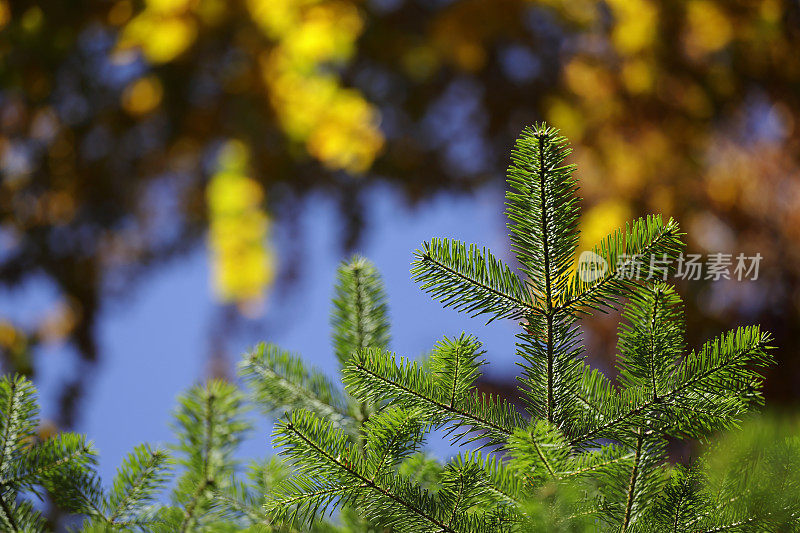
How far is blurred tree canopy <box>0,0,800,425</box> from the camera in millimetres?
2646

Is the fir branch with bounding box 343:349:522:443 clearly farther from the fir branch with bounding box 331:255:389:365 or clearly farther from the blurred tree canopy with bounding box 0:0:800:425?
the blurred tree canopy with bounding box 0:0:800:425

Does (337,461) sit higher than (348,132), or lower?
lower

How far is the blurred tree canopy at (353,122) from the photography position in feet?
8.68

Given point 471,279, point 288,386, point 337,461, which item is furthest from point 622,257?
point 288,386

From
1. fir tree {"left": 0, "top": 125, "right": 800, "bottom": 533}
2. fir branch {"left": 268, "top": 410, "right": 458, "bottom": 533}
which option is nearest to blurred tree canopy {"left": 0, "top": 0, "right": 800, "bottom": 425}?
fir tree {"left": 0, "top": 125, "right": 800, "bottom": 533}

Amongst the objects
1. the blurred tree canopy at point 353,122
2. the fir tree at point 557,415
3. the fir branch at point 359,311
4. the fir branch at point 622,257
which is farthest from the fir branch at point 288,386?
the blurred tree canopy at point 353,122

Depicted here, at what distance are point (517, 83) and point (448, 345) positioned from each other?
3693 mm

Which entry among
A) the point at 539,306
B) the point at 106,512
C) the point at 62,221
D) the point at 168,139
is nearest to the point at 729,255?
the point at 539,306

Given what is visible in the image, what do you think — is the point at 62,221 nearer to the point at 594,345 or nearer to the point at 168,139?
the point at 168,139

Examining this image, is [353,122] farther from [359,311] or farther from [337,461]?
[337,461]

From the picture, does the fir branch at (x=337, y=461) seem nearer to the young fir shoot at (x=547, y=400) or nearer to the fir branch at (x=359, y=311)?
the young fir shoot at (x=547, y=400)

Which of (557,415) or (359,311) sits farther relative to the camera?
(359,311)

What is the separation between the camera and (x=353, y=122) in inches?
128

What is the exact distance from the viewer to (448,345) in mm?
550
